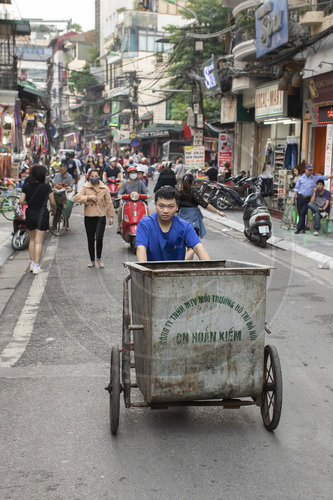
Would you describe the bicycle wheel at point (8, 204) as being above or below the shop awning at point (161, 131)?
below

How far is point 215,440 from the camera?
14.6 ft

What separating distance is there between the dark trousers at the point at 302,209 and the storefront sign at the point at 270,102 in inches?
266

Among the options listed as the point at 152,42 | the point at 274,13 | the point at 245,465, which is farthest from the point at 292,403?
the point at 152,42

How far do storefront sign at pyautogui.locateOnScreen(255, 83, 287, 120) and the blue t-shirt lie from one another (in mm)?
18312

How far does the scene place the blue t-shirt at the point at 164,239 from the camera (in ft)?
17.0

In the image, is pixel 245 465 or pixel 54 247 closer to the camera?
pixel 245 465

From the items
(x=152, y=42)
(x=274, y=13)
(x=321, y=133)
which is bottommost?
(x=321, y=133)

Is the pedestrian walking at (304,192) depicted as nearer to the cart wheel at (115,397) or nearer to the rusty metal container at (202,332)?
the rusty metal container at (202,332)

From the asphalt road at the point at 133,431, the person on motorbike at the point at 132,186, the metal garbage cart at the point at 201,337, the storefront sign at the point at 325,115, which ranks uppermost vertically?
the storefront sign at the point at 325,115

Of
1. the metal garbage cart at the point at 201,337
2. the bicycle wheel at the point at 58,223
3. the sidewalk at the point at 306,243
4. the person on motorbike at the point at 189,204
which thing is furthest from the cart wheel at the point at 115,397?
the bicycle wheel at the point at 58,223

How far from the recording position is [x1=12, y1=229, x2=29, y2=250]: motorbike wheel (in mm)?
13461

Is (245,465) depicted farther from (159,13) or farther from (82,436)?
(159,13)

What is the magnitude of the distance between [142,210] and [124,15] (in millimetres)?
65342

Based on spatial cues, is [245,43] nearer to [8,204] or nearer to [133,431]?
[8,204]
